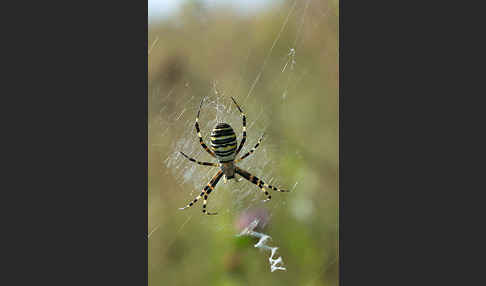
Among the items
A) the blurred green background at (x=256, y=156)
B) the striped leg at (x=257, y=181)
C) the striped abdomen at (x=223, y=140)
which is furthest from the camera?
the striped leg at (x=257, y=181)

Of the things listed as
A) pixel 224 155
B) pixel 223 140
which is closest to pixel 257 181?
pixel 224 155

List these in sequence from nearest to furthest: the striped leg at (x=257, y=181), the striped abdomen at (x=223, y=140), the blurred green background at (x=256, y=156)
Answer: the striped abdomen at (x=223, y=140) → the blurred green background at (x=256, y=156) → the striped leg at (x=257, y=181)

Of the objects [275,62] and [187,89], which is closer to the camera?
[187,89]

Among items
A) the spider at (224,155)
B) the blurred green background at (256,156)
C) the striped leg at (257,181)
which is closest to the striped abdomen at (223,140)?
the spider at (224,155)

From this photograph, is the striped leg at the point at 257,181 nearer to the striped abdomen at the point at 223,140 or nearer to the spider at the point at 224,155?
the spider at the point at 224,155

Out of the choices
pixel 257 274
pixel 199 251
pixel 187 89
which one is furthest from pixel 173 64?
pixel 257 274

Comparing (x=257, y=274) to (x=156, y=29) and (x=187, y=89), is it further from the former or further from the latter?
(x=156, y=29)

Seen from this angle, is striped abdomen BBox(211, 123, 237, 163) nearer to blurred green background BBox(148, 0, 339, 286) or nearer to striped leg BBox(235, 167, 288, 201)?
blurred green background BBox(148, 0, 339, 286)

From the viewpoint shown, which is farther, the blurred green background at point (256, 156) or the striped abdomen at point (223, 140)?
the blurred green background at point (256, 156)
